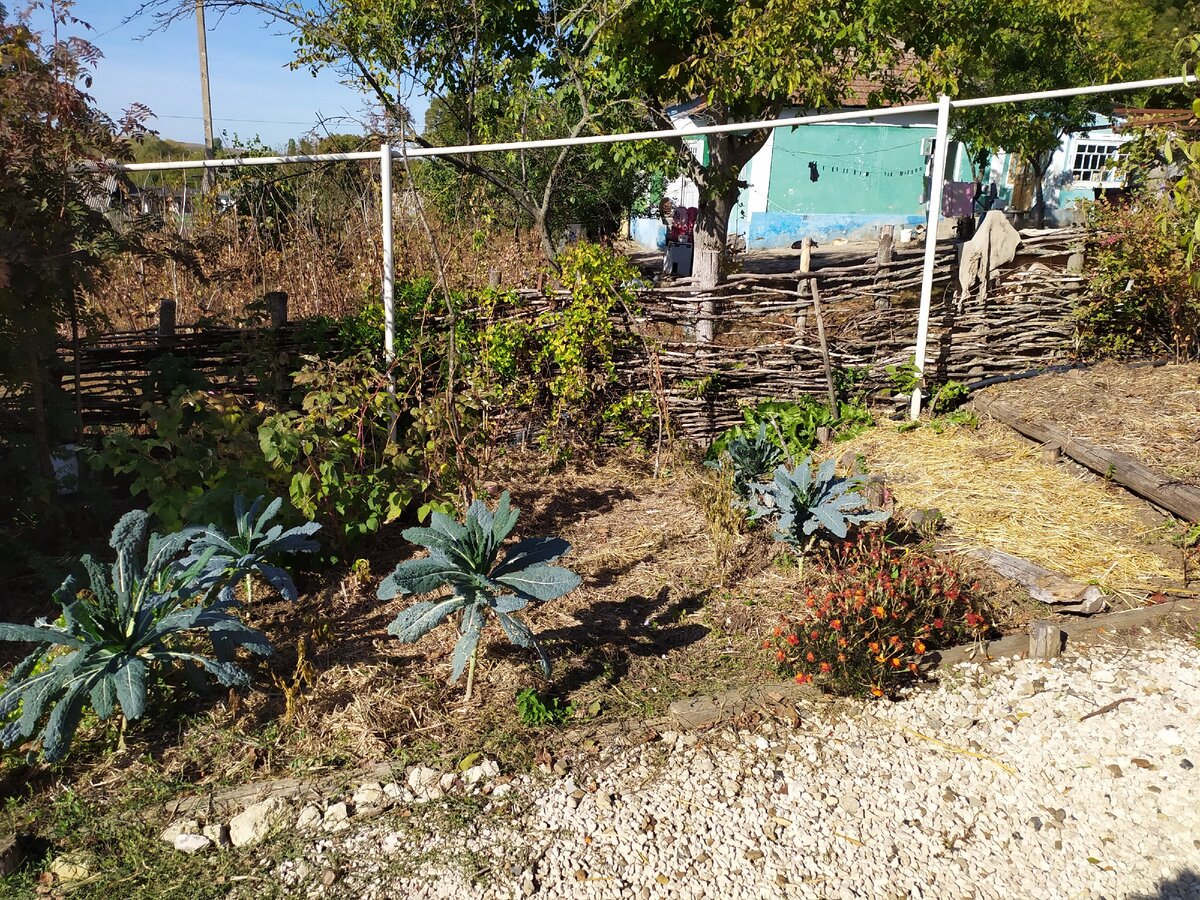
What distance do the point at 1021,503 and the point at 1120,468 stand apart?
60cm

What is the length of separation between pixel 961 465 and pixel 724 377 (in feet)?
5.65

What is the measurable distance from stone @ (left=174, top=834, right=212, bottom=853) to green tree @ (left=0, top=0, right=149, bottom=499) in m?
2.65

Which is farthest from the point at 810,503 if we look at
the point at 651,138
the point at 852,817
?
→ the point at 651,138

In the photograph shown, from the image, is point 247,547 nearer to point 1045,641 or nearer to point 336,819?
point 336,819

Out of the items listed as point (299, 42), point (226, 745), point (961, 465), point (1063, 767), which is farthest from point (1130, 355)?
point (299, 42)

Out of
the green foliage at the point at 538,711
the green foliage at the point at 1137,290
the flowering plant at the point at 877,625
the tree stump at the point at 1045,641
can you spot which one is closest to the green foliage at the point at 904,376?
the green foliage at the point at 1137,290

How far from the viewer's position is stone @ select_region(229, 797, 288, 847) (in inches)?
108

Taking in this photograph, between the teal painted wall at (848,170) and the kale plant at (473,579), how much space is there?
20.8m

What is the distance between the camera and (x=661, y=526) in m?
4.95

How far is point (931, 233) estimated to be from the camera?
5.79 meters

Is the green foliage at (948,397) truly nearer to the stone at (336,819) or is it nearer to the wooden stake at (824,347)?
the wooden stake at (824,347)

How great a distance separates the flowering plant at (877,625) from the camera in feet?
11.2

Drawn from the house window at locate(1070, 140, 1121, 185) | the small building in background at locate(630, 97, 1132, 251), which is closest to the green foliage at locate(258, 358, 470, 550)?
the small building in background at locate(630, 97, 1132, 251)

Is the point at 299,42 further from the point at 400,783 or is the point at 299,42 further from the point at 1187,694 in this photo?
the point at 1187,694
